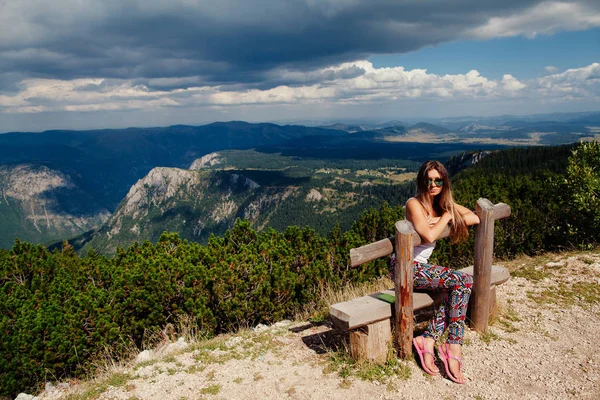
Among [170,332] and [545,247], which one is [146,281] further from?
[545,247]

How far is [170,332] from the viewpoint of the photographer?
32.5 ft

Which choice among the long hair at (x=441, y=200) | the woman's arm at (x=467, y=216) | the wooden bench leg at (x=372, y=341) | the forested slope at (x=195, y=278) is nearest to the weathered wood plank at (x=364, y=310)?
the wooden bench leg at (x=372, y=341)

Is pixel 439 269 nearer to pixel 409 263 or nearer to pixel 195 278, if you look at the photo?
pixel 409 263

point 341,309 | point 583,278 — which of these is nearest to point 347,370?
point 341,309

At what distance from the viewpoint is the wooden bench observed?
248 inches

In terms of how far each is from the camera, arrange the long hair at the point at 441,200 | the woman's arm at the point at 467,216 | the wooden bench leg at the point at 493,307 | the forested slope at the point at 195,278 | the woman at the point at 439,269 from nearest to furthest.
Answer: the woman at the point at 439,269, the long hair at the point at 441,200, the woman's arm at the point at 467,216, the wooden bench leg at the point at 493,307, the forested slope at the point at 195,278

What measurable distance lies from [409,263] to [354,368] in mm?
2210

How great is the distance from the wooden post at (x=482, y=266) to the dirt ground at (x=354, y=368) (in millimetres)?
396

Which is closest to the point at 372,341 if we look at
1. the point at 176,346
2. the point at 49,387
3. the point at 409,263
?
the point at 409,263

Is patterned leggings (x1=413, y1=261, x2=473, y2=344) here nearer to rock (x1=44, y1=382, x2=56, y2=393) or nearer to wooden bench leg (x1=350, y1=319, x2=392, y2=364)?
wooden bench leg (x1=350, y1=319, x2=392, y2=364)

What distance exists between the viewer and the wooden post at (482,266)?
7227 millimetres

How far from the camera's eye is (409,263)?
6.33m

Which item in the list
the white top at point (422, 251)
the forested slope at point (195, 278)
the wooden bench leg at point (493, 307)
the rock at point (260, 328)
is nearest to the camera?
the white top at point (422, 251)

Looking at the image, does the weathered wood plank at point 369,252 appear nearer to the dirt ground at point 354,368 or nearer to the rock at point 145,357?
the dirt ground at point 354,368
